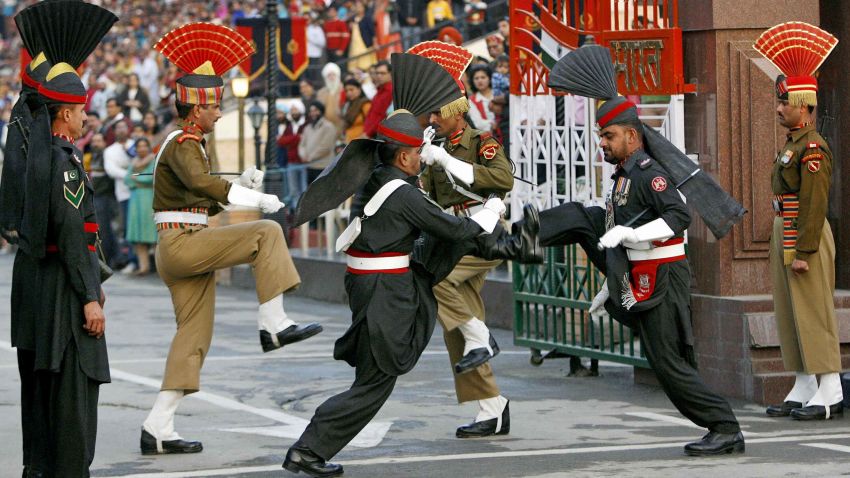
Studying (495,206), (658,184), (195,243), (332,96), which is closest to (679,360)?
(658,184)

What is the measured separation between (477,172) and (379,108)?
9482 millimetres

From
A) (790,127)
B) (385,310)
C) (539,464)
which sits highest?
(790,127)

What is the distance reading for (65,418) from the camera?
765cm

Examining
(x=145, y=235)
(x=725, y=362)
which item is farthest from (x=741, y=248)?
(x=145, y=235)

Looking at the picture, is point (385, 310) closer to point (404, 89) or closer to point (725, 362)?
point (404, 89)

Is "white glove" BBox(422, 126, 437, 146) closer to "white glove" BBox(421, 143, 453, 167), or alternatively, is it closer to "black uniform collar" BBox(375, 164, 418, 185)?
"white glove" BBox(421, 143, 453, 167)

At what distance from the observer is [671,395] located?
8766 millimetres

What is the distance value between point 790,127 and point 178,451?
13.7 ft

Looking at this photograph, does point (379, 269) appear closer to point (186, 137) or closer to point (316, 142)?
point (186, 137)

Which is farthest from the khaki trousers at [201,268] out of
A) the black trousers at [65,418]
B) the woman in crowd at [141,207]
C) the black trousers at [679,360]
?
the woman in crowd at [141,207]

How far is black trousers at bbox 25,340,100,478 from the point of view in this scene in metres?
7.64

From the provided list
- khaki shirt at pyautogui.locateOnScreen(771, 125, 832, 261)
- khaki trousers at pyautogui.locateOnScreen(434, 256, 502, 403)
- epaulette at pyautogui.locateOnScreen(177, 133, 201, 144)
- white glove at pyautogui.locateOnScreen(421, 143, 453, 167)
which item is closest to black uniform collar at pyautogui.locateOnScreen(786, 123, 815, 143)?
khaki shirt at pyautogui.locateOnScreen(771, 125, 832, 261)

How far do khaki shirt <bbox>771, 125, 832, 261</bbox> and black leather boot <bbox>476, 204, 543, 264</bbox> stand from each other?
7.27ft

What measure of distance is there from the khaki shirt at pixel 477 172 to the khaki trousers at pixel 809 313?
195cm
